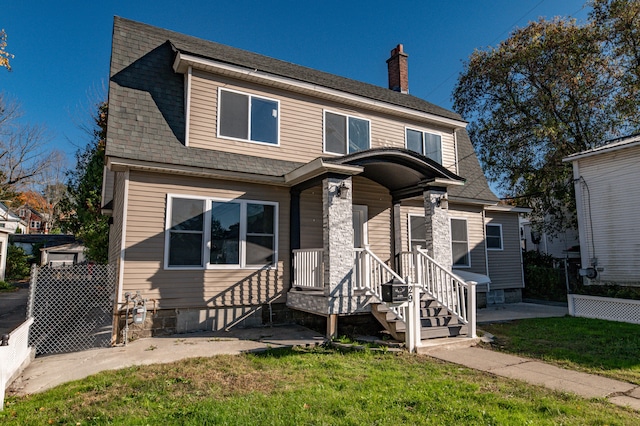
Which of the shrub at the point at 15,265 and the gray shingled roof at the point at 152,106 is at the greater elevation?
the gray shingled roof at the point at 152,106

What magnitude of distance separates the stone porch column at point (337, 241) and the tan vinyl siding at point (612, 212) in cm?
948

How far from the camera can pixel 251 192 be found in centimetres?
883

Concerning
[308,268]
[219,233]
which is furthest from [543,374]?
[219,233]

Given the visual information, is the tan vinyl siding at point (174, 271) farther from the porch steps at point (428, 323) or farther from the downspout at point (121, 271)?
the porch steps at point (428, 323)

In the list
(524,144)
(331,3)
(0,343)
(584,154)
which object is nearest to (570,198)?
(524,144)

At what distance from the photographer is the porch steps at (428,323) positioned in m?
7.02

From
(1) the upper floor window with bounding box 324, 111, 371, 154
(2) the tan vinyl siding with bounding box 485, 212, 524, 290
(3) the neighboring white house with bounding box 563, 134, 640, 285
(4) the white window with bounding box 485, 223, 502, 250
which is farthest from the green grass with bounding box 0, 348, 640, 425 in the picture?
(3) the neighboring white house with bounding box 563, 134, 640, 285

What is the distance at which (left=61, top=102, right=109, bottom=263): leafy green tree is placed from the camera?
16.4 m

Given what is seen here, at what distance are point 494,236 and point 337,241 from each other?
8525 mm

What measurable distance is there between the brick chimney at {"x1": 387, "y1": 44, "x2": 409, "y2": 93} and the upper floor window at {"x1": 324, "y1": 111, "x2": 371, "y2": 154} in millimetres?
4936

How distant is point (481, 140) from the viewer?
23.3m

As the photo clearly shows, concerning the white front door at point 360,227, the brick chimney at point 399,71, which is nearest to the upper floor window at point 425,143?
the white front door at point 360,227

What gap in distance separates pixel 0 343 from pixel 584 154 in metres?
15.1

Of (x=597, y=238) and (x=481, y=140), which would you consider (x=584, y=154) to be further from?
(x=481, y=140)
